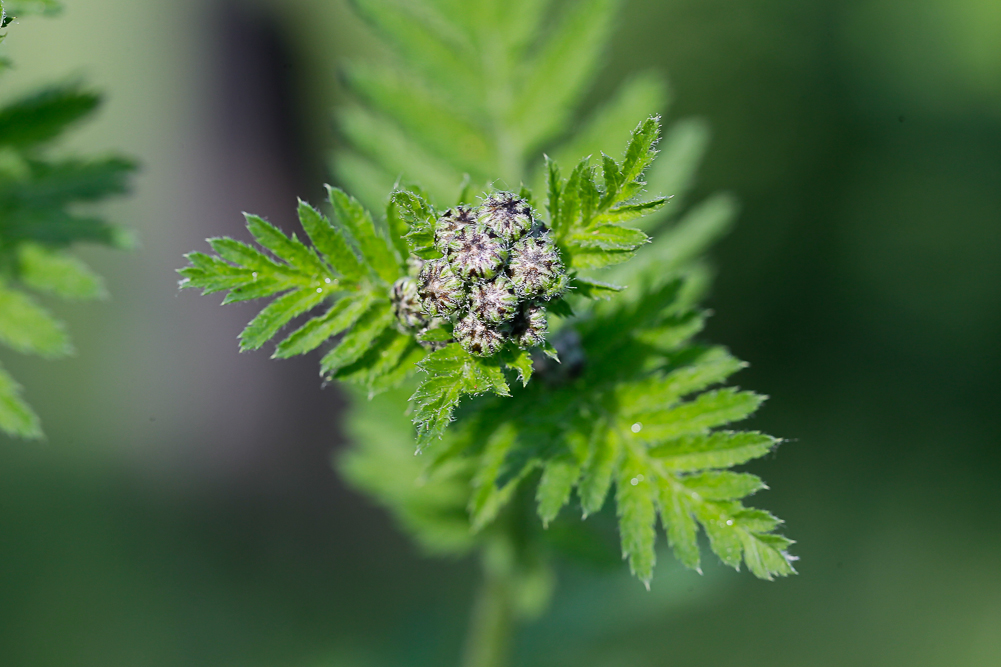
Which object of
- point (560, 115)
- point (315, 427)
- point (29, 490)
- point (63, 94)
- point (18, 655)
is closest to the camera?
point (63, 94)

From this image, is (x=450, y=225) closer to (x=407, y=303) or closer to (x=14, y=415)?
(x=407, y=303)

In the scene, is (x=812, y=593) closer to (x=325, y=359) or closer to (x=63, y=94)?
(x=325, y=359)

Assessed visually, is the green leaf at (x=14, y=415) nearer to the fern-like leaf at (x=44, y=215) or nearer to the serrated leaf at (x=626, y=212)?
the fern-like leaf at (x=44, y=215)

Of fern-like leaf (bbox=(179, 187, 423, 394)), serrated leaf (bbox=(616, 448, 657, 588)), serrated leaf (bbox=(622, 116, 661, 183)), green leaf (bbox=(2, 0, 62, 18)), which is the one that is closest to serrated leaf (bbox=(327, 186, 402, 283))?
fern-like leaf (bbox=(179, 187, 423, 394))

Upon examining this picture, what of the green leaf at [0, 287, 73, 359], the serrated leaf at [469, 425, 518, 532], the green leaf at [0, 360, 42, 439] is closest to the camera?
the serrated leaf at [469, 425, 518, 532]

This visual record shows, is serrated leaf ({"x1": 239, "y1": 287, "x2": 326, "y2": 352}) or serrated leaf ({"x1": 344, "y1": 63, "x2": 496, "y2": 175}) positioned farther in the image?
serrated leaf ({"x1": 344, "y1": 63, "x2": 496, "y2": 175})

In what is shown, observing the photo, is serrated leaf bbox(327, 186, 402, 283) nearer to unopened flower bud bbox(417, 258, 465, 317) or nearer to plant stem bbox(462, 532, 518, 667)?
unopened flower bud bbox(417, 258, 465, 317)

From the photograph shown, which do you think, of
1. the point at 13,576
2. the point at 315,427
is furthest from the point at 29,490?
the point at 315,427
